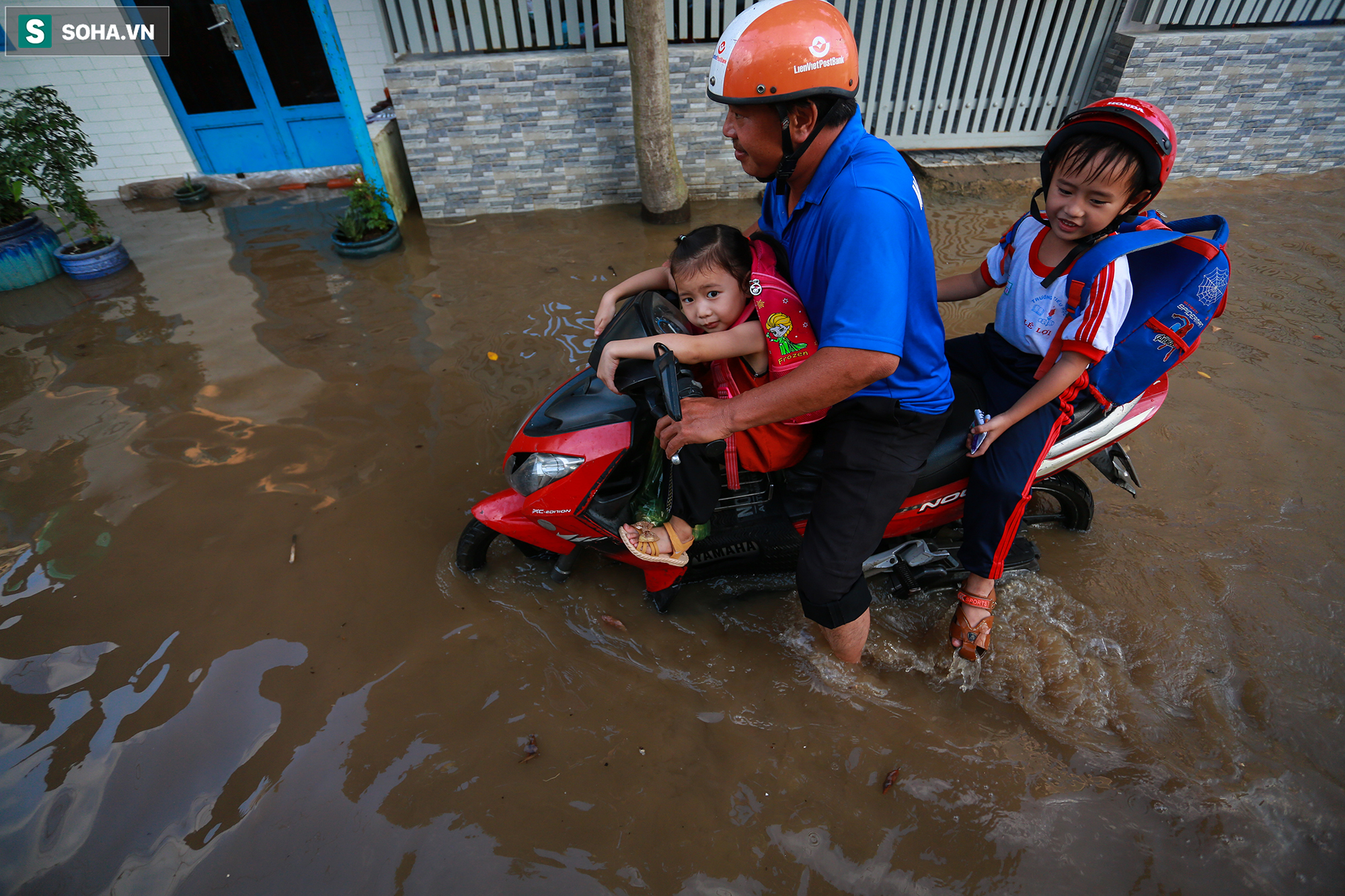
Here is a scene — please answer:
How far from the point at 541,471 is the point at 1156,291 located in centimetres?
212

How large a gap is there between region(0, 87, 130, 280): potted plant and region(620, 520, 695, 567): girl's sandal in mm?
5745

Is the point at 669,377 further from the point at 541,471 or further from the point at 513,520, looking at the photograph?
the point at 513,520

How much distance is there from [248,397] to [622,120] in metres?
3.99

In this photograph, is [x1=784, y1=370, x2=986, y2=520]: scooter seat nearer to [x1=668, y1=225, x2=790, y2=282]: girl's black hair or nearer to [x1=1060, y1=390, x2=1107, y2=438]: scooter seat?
[x1=1060, y1=390, x2=1107, y2=438]: scooter seat

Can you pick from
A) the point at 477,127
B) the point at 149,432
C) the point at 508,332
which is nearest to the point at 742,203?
the point at 477,127

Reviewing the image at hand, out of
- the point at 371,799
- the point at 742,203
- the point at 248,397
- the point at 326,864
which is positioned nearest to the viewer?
the point at 326,864

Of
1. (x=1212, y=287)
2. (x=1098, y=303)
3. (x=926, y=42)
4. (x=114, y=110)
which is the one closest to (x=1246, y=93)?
(x=926, y=42)

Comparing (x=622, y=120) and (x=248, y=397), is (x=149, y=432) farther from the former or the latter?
(x=622, y=120)

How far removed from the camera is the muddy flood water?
190 cm

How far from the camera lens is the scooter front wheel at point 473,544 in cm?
255

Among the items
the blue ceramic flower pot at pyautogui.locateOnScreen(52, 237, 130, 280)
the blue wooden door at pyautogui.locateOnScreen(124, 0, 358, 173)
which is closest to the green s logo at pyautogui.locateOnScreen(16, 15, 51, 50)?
the blue wooden door at pyautogui.locateOnScreen(124, 0, 358, 173)

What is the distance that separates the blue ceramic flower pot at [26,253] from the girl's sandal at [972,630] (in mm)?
7103

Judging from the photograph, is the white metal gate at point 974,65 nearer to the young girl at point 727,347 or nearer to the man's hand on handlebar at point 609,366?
the young girl at point 727,347

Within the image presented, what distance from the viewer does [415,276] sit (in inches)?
202
